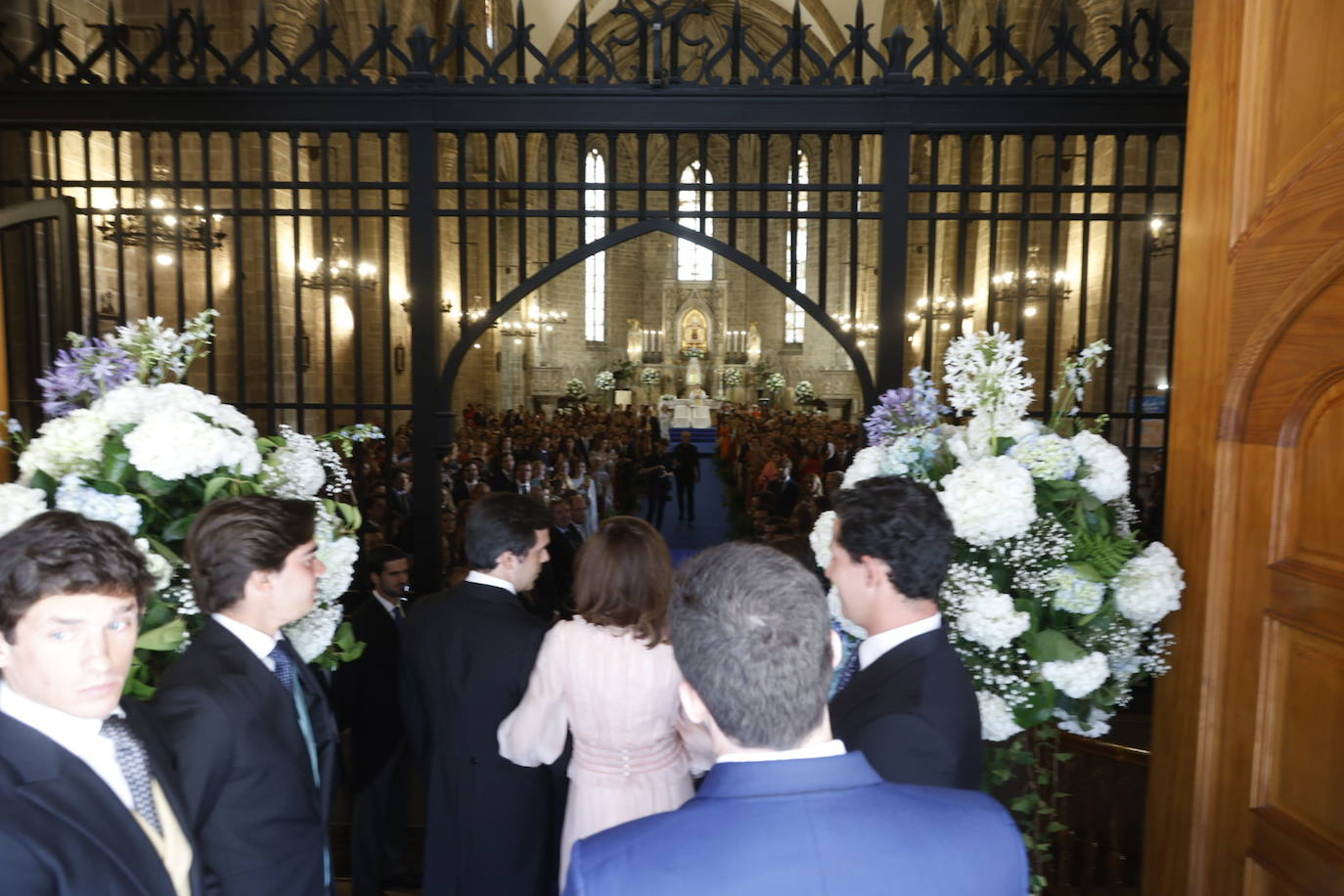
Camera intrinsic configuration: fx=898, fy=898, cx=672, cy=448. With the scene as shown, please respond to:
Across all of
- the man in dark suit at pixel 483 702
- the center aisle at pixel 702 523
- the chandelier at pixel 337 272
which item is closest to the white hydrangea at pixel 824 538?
the man in dark suit at pixel 483 702

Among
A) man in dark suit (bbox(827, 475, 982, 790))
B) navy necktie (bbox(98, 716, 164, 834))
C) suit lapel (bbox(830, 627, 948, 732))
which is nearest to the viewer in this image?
navy necktie (bbox(98, 716, 164, 834))

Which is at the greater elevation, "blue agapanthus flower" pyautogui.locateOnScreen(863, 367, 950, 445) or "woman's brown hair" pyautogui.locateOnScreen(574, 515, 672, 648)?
"blue agapanthus flower" pyautogui.locateOnScreen(863, 367, 950, 445)

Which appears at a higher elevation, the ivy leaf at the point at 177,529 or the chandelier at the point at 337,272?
the chandelier at the point at 337,272

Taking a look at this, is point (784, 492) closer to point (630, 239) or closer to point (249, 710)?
point (630, 239)

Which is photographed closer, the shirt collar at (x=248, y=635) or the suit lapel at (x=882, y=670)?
the suit lapel at (x=882, y=670)

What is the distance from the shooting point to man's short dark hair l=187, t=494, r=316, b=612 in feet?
6.65

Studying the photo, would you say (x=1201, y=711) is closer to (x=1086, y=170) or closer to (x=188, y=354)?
(x=1086, y=170)

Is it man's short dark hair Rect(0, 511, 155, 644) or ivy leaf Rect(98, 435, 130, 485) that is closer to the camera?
man's short dark hair Rect(0, 511, 155, 644)

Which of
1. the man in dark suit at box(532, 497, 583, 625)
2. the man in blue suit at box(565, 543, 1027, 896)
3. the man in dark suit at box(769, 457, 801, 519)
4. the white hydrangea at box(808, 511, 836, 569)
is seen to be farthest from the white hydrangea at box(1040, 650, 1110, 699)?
the man in dark suit at box(769, 457, 801, 519)

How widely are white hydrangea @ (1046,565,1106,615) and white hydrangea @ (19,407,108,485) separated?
2.45 metres

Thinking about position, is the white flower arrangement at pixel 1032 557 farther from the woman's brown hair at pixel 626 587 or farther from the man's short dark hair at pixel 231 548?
the man's short dark hair at pixel 231 548

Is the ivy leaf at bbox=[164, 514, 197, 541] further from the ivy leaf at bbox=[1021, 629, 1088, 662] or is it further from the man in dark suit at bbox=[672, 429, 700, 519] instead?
the man in dark suit at bbox=[672, 429, 700, 519]

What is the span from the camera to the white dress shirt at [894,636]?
77.2 inches

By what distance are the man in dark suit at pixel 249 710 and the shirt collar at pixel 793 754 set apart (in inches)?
48.8
